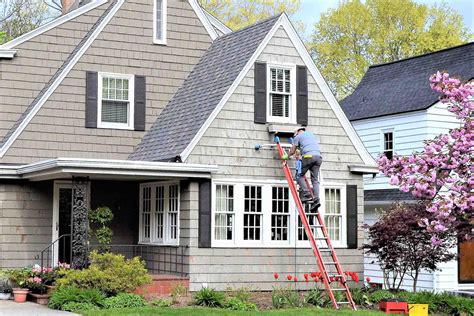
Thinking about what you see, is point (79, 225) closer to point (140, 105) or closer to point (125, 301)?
point (125, 301)

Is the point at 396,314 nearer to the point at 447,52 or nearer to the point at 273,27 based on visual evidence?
the point at 273,27

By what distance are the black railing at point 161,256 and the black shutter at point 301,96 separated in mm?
4324

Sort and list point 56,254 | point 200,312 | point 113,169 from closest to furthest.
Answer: point 200,312 → point 113,169 → point 56,254

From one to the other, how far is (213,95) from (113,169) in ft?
11.1

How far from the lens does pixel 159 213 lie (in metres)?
21.9

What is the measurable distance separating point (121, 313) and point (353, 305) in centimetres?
511

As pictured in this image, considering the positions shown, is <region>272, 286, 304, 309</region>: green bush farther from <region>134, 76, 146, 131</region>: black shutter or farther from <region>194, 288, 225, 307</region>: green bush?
<region>134, 76, 146, 131</region>: black shutter

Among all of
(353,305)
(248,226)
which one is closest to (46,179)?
(248,226)

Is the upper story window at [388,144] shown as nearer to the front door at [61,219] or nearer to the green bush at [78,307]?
the front door at [61,219]

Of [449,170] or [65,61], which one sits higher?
[65,61]

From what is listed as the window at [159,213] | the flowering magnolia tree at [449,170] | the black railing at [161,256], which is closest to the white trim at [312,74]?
the window at [159,213]

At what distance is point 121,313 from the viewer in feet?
53.7

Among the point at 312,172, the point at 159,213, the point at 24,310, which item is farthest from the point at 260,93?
the point at 24,310

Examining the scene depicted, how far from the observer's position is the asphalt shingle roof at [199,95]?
21.0m
